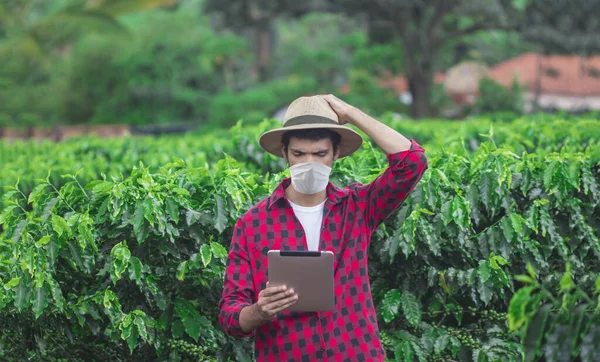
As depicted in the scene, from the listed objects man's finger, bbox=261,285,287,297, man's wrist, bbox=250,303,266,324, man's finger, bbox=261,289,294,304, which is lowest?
man's wrist, bbox=250,303,266,324

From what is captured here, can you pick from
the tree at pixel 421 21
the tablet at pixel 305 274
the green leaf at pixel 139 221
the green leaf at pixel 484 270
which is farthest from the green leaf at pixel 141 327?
the tree at pixel 421 21

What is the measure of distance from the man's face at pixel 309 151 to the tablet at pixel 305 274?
439 mm

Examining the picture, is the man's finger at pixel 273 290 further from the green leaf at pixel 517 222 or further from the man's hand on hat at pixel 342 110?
the green leaf at pixel 517 222

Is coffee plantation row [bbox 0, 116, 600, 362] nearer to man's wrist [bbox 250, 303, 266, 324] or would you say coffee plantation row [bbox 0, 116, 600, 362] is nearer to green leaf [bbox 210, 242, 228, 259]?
green leaf [bbox 210, 242, 228, 259]

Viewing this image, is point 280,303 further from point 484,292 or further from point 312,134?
point 484,292

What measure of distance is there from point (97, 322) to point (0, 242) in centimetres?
63

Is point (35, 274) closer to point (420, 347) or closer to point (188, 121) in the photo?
point (420, 347)

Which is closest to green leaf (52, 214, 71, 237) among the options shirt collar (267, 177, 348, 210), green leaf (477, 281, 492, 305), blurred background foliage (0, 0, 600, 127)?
shirt collar (267, 177, 348, 210)

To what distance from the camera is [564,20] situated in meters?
26.2

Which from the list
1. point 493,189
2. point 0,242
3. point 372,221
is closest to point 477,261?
point 493,189

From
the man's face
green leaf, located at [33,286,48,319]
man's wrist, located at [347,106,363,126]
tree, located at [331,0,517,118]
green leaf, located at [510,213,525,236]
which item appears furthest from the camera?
tree, located at [331,0,517,118]

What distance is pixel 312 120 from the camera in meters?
3.53

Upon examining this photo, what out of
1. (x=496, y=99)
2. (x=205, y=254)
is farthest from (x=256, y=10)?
(x=205, y=254)

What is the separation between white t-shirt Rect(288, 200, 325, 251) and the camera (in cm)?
351
